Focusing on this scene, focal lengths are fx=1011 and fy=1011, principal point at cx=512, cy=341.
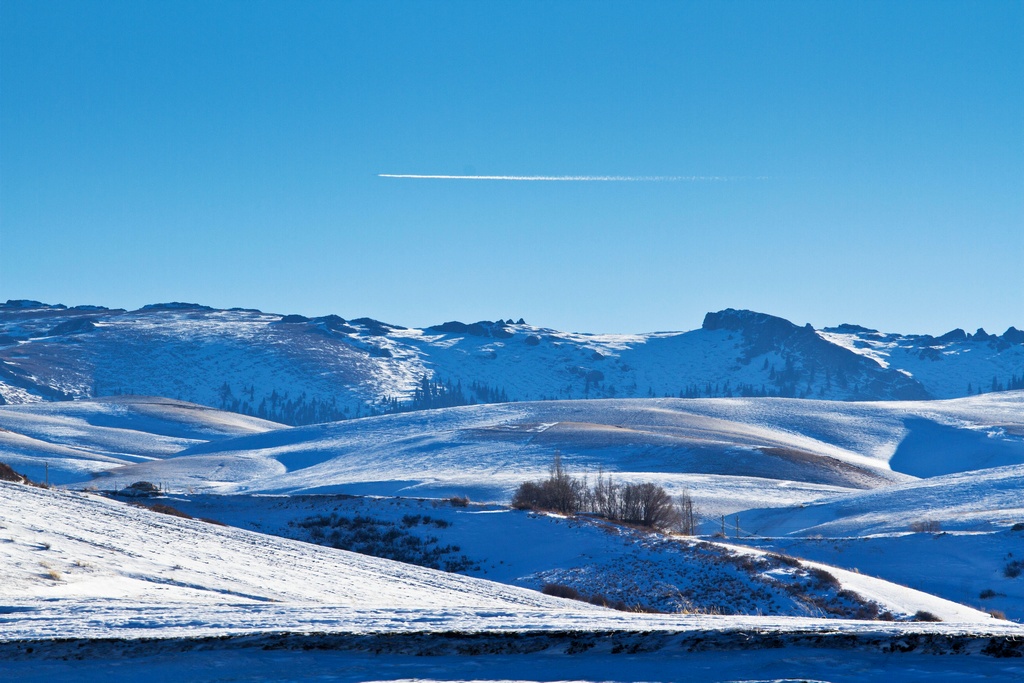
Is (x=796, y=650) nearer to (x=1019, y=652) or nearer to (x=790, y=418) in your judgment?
(x=1019, y=652)

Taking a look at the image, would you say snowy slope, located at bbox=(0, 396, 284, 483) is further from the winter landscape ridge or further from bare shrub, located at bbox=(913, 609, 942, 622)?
bare shrub, located at bbox=(913, 609, 942, 622)

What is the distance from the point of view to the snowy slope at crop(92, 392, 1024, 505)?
85.6 metres

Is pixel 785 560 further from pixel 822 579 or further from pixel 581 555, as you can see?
pixel 581 555

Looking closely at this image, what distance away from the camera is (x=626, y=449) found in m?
103

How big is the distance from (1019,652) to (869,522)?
52.1m

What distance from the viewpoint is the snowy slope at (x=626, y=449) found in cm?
8556

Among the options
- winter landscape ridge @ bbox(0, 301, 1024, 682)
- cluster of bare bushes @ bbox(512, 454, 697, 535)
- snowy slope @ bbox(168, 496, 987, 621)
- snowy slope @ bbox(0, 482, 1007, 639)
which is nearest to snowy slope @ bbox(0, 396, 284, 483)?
winter landscape ridge @ bbox(0, 301, 1024, 682)

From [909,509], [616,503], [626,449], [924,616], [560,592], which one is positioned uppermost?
[626,449]

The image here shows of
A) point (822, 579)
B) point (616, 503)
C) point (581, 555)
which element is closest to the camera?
point (822, 579)

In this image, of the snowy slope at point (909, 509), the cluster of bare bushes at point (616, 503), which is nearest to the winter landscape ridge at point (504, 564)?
the snowy slope at point (909, 509)

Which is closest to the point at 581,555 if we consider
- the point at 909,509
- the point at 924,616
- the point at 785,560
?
the point at 785,560

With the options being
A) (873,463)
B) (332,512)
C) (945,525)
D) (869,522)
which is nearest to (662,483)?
(869,522)

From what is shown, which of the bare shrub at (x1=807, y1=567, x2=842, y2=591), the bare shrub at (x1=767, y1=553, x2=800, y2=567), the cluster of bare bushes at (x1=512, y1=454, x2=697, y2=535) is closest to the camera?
the bare shrub at (x1=807, y1=567, x2=842, y2=591)

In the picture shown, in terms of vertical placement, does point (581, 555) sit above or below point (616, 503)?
below
